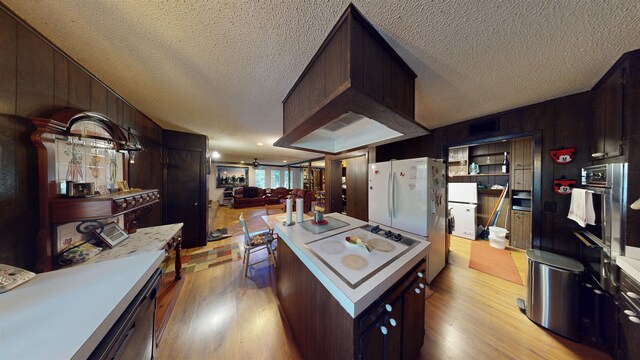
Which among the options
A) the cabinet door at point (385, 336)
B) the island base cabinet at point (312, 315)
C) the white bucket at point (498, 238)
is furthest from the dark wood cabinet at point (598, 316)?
the island base cabinet at point (312, 315)

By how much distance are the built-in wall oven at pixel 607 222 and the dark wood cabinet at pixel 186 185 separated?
5.11 metres

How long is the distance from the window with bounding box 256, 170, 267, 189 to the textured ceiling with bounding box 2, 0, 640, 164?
7.06 meters

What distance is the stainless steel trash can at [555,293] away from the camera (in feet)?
5.03

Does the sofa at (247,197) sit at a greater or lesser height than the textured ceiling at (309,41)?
lesser

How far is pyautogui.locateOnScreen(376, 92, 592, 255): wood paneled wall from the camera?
1.79 meters

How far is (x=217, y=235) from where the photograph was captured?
3979 mm

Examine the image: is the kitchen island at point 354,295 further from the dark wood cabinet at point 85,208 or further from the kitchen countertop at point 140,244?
the dark wood cabinet at point 85,208

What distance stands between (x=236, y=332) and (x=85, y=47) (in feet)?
8.73

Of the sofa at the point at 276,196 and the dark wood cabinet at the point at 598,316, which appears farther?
the sofa at the point at 276,196

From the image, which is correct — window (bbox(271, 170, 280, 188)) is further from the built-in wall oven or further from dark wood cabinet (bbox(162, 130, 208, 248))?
the built-in wall oven

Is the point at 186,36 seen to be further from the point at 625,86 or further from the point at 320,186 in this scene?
the point at 320,186

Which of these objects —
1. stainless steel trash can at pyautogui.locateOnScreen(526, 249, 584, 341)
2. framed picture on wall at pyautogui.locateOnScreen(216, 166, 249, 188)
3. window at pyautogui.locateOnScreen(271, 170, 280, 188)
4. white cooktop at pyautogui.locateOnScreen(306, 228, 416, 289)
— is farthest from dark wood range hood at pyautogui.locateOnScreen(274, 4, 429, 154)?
window at pyautogui.locateOnScreen(271, 170, 280, 188)

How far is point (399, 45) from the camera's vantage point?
114 centimetres

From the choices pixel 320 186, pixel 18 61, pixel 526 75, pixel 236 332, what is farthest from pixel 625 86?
pixel 320 186
